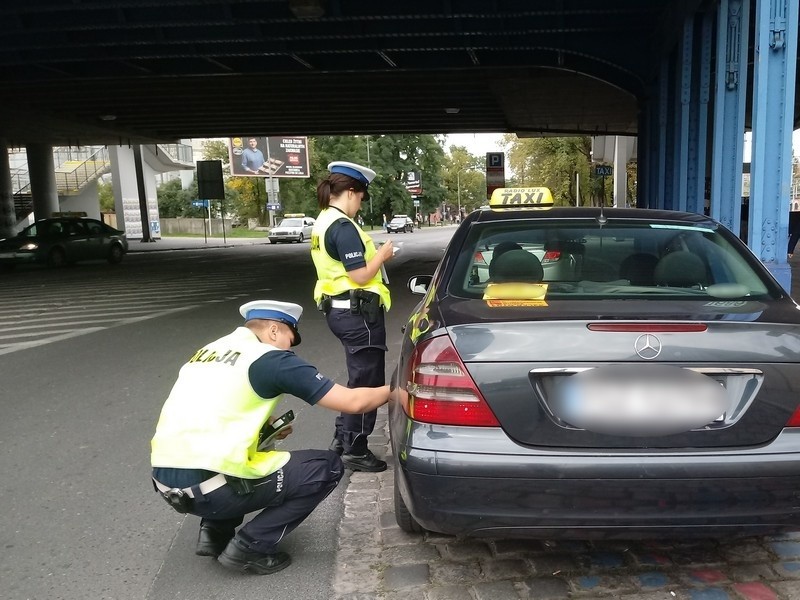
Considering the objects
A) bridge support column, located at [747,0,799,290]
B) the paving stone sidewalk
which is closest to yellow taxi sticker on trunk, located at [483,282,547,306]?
the paving stone sidewalk

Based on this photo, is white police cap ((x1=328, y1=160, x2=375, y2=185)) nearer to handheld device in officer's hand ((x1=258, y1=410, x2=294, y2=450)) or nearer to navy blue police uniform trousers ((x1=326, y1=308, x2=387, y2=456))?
navy blue police uniform trousers ((x1=326, y1=308, x2=387, y2=456))

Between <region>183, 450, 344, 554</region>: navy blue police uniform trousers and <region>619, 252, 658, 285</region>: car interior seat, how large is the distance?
5.48 feet

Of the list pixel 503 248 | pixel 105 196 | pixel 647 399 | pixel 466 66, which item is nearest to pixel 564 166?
pixel 466 66

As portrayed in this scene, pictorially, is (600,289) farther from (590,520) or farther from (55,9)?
(55,9)

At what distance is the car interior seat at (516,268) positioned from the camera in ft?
10.7

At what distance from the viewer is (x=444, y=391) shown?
8.11 feet

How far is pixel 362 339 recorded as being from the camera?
3959 mm

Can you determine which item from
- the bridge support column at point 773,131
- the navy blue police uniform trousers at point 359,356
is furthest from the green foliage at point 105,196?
the navy blue police uniform trousers at point 359,356

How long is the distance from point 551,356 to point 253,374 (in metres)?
1.15

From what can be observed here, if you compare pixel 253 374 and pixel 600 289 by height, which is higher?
pixel 600 289

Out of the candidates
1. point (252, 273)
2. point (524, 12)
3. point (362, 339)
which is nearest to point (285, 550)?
point (362, 339)

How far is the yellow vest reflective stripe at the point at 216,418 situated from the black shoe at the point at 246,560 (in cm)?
40

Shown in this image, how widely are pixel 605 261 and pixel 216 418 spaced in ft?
6.78

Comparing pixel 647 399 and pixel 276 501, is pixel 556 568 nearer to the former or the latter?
pixel 647 399
